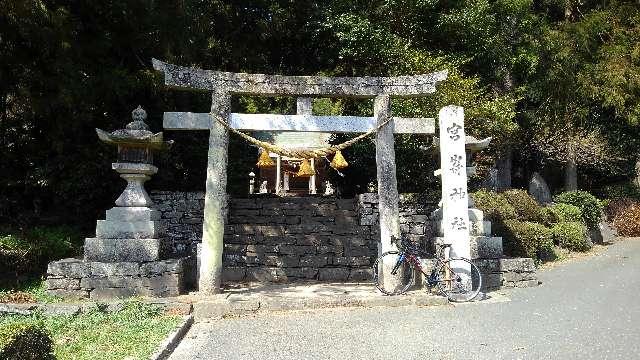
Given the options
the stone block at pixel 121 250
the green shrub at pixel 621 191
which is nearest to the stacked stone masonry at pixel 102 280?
the stone block at pixel 121 250

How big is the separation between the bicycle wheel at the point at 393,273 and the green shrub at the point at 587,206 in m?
9.38

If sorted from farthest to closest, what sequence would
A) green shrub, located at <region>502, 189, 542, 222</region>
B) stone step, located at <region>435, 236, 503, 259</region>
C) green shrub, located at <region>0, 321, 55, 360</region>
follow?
green shrub, located at <region>502, 189, 542, 222</region> → stone step, located at <region>435, 236, 503, 259</region> → green shrub, located at <region>0, 321, 55, 360</region>

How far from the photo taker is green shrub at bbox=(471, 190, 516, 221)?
10953 mm

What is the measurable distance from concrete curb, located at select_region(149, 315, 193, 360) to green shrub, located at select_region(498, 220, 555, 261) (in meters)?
7.44

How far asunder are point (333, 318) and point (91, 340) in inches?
120

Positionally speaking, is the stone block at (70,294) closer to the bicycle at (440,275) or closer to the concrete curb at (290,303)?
the concrete curb at (290,303)

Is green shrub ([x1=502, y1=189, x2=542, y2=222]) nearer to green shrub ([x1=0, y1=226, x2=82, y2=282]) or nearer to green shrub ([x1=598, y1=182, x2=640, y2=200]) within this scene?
green shrub ([x1=598, y1=182, x2=640, y2=200])

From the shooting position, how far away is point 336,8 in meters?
15.5

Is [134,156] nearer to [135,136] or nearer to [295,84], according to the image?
[135,136]

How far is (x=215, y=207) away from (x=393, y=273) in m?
3.22

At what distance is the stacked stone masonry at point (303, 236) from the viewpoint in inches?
387

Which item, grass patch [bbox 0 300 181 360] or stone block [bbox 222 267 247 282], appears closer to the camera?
grass patch [bbox 0 300 181 360]

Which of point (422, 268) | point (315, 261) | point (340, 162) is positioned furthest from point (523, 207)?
point (315, 261)

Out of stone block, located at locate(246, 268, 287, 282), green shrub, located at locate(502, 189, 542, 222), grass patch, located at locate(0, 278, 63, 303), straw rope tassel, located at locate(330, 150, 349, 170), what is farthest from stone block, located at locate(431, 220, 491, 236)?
grass patch, located at locate(0, 278, 63, 303)
